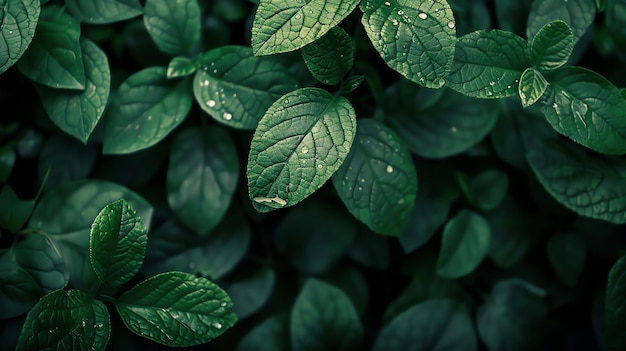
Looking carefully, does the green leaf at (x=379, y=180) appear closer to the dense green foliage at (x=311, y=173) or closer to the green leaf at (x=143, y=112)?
the dense green foliage at (x=311, y=173)

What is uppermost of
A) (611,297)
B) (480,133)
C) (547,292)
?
(480,133)

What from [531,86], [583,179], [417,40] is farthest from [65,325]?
[583,179]

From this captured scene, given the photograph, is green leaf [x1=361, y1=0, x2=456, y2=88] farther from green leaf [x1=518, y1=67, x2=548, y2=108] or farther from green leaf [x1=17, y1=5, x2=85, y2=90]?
green leaf [x1=17, y1=5, x2=85, y2=90]

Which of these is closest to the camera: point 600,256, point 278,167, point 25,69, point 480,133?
point 278,167

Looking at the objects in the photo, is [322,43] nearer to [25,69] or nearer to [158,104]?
[158,104]

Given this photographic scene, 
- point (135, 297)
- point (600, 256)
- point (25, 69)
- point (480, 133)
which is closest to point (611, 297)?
point (600, 256)

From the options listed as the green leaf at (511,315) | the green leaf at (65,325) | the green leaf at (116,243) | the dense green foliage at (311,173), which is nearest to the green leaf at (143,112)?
the dense green foliage at (311,173)

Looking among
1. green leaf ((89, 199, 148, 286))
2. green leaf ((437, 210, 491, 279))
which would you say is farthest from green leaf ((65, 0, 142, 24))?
green leaf ((437, 210, 491, 279))
